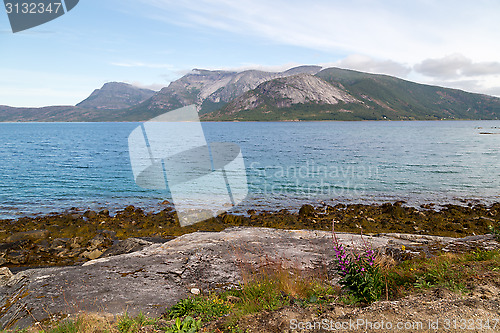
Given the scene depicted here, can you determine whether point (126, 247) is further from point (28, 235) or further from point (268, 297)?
point (268, 297)

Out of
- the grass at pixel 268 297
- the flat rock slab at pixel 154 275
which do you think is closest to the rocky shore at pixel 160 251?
the flat rock slab at pixel 154 275

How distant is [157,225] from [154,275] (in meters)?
10.9

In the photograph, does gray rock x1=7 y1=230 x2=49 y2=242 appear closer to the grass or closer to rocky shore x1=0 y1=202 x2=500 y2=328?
rocky shore x1=0 y1=202 x2=500 y2=328

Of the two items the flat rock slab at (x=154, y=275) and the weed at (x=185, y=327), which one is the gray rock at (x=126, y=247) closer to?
the flat rock slab at (x=154, y=275)

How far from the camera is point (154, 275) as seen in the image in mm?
8375

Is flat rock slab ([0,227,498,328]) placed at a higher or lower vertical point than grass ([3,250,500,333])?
lower

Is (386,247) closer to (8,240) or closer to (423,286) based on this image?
(423,286)

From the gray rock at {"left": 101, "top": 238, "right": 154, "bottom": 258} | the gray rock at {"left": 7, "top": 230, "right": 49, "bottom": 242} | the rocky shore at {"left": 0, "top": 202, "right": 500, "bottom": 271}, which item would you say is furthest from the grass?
the gray rock at {"left": 7, "top": 230, "right": 49, "bottom": 242}

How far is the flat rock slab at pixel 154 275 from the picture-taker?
22.2 feet

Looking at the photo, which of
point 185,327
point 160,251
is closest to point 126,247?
point 160,251

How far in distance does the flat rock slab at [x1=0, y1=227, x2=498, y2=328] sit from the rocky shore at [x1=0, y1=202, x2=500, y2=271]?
4098 mm

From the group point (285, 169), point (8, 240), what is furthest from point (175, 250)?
point (285, 169)

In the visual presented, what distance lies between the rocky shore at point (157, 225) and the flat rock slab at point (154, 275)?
410 centimetres

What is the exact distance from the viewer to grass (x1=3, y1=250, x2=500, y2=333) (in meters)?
5.20
